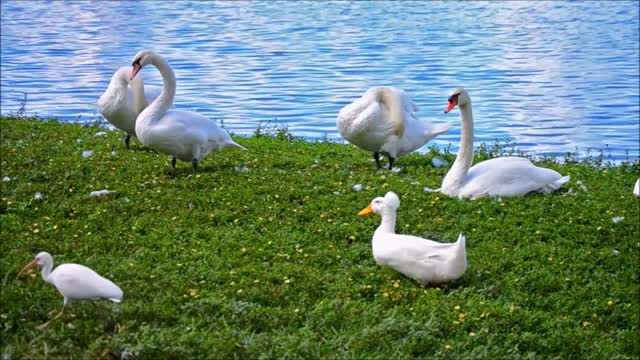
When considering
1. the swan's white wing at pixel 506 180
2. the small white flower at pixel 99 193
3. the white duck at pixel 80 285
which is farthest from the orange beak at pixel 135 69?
the white duck at pixel 80 285

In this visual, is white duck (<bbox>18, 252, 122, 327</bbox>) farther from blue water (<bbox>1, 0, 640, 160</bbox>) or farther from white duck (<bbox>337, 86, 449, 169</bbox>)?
blue water (<bbox>1, 0, 640, 160</bbox>)

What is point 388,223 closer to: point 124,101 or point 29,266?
point 29,266

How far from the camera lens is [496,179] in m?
9.95

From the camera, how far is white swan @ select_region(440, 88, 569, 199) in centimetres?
991

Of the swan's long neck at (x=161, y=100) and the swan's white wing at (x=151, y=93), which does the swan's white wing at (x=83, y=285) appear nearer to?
the swan's long neck at (x=161, y=100)

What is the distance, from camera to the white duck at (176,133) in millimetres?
10562

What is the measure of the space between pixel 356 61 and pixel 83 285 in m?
18.1

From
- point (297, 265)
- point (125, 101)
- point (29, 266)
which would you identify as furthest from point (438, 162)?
point (29, 266)

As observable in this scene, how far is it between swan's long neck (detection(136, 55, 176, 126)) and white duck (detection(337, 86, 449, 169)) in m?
1.75

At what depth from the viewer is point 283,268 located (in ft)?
26.0

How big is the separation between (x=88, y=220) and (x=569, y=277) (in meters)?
3.82

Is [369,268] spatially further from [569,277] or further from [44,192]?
[44,192]

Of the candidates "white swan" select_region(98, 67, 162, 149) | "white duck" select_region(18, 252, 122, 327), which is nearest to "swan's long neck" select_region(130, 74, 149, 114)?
"white swan" select_region(98, 67, 162, 149)

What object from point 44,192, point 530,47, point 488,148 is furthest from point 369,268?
point 530,47
